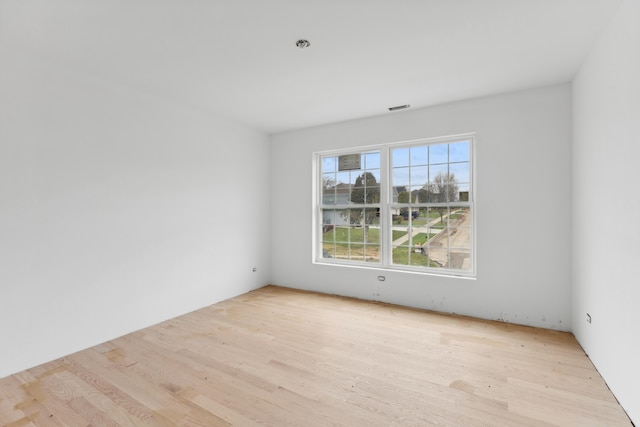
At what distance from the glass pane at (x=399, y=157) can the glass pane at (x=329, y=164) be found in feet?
3.10

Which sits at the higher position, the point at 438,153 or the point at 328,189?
the point at 438,153

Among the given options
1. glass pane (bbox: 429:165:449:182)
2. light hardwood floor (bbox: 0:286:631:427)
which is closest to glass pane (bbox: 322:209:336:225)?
glass pane (bbox: 429:165:449:182)

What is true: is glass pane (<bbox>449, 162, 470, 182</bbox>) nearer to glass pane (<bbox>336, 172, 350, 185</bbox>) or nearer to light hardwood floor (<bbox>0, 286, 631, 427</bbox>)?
glass pane (<bbox>336, 172, 350, 185</bbox>)

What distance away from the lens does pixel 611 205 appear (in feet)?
6.89

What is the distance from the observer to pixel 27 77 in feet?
8.04

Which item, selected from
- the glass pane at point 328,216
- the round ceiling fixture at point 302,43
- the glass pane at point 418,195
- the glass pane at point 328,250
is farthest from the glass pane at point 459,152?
the round ceiling fixture at point 302,43

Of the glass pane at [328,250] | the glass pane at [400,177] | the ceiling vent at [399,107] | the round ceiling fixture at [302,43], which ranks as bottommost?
the glass pane at [328,250]

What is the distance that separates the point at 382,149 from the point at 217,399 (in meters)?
3.49

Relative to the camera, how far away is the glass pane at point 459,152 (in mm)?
3672

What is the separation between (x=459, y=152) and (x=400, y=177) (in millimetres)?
800

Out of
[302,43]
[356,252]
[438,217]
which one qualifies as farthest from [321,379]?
[302,43]

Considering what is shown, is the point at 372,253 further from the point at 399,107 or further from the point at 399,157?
the point at 399,107

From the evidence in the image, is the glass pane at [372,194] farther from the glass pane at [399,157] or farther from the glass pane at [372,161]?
the glass pane at [399,157]

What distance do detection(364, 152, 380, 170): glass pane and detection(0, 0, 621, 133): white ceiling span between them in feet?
3.33
